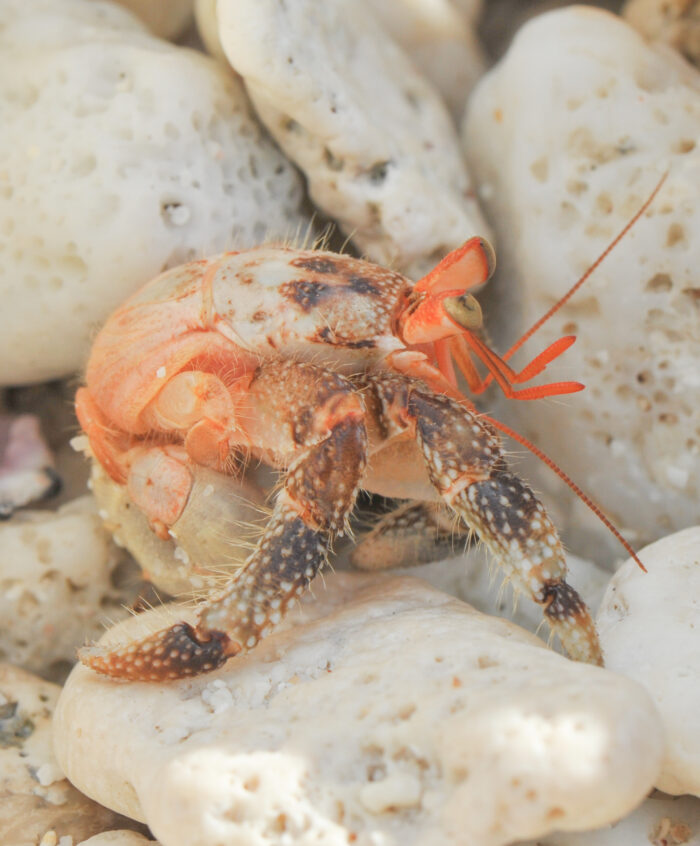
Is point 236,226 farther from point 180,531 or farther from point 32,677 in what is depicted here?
point 32,677

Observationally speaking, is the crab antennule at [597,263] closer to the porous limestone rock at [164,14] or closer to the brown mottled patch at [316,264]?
the brown mottled patch at [316,264]

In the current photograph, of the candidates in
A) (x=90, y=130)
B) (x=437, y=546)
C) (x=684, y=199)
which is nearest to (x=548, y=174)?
(x=684, y=199)

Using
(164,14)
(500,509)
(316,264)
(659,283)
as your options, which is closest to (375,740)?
(500,509)

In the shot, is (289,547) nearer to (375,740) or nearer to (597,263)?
(375,740)

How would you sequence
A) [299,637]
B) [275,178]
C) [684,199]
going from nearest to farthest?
[299,637] < [684,199] < [275,178]

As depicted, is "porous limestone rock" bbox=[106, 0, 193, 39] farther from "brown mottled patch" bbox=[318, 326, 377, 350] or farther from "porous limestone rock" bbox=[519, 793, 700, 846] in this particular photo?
"porous limestone rock" bbox=[519, 793, 700, 846]

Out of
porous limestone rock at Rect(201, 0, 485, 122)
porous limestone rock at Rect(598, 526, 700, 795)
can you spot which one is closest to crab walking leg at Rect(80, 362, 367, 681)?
porous limestone rock at Rect(598, 526, 700, 795)

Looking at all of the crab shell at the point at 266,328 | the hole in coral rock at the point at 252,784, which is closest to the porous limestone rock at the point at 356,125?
the crab shell at the point at 266,328
